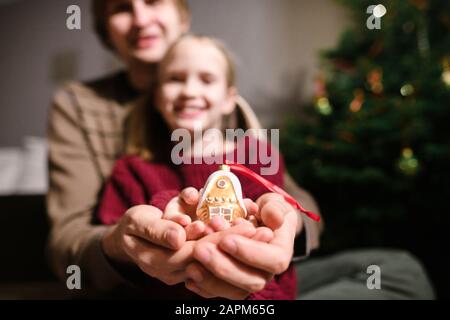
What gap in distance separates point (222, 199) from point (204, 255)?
5cm

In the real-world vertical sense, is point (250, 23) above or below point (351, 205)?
above

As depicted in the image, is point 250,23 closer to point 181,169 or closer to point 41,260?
point 181,169

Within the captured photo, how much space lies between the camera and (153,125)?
0.56m

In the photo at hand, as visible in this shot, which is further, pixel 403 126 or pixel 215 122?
pixel 403 126

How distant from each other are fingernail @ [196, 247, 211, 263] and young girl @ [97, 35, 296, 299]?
1.9 inches

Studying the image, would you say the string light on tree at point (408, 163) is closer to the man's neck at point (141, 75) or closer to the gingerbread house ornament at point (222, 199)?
the man's neck at point (141, 75)

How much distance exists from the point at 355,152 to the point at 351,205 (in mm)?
161

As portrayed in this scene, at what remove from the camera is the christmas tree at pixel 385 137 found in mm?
1084

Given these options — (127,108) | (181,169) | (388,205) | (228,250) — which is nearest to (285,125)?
(388,205)

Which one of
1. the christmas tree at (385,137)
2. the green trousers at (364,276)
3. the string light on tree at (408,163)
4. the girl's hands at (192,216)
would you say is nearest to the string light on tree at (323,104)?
the christmas tree at (385,137)

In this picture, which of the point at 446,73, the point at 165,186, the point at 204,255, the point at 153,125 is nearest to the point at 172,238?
the point at 204,255

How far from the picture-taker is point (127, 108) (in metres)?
0.71

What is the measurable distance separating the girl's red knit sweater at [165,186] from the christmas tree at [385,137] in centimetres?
A: 57

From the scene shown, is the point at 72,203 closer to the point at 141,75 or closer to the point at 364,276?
the point at 141,75
